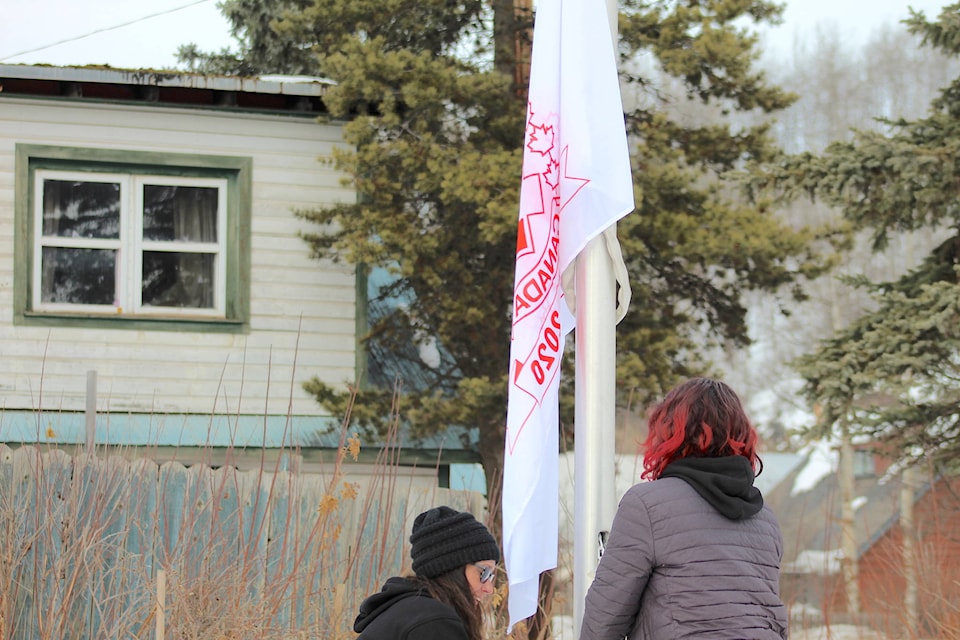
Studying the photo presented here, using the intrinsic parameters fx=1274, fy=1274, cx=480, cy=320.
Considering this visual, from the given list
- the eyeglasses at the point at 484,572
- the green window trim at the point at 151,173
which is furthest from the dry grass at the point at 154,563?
the green window trim at the point at 151,173

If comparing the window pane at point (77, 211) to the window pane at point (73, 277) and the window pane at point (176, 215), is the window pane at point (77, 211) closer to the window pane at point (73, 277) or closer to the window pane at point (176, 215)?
the window pane at point (73, 277)

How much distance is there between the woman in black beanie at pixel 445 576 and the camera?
3.58 metres

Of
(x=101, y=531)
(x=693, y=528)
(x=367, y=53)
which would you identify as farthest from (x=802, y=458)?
(x=693, y=528)

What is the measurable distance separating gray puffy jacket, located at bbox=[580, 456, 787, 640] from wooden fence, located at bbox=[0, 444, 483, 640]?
3309mm

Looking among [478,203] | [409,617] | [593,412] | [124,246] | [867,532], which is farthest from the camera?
[867,532]

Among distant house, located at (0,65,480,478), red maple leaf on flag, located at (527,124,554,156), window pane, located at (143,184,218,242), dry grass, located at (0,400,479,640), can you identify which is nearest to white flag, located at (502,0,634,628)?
red maple leaf on flag, located at (527,124,554,156)

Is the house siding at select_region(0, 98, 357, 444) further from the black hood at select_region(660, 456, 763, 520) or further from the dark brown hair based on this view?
the black hood at select_region(660, 456, 763, 520)

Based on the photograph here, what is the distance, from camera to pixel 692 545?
3621mm

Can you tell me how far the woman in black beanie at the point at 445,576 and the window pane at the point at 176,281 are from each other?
9.86m

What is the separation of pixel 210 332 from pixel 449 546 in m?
9.74

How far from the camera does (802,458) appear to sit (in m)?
37.5

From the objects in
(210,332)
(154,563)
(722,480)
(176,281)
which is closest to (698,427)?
(722,480)

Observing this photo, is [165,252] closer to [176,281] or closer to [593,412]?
[176,281]

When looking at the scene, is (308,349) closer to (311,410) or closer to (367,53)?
(311,410)
